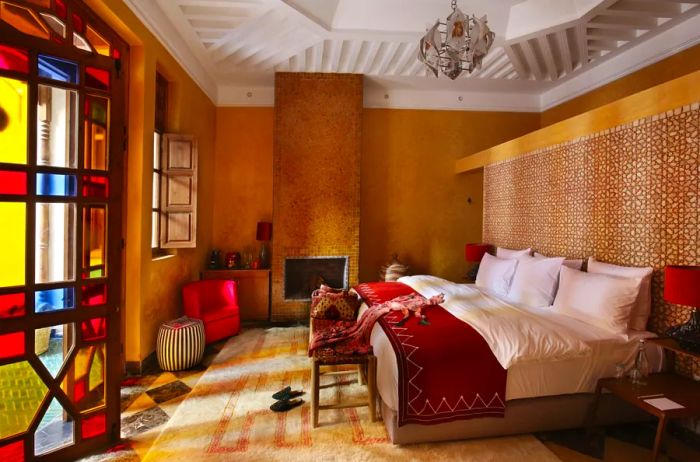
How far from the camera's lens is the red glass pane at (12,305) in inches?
74.3

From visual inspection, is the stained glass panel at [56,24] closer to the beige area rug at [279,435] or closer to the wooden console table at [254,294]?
the beige area rug at [279,435]

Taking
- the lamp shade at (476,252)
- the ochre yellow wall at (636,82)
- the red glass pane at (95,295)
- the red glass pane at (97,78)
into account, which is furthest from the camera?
the lamp shade at (476,252)

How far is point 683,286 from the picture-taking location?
2133 millimetres

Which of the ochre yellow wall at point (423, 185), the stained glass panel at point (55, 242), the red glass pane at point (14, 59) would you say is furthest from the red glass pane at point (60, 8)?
the ochre yellow wall at point (423, 185)

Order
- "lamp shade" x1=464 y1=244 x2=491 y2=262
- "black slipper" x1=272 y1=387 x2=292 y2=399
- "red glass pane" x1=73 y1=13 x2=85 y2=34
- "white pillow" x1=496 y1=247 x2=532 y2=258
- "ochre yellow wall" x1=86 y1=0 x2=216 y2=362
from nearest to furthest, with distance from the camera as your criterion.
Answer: "red glass pane" x1=73 y1=13 x2=85 y2=34 < "black slipper" x1=272 y1=387 x2=292 y2=399 < "ochre yellow wall" x1=86 y1=0 x2=216 y2=362 < "white pillow" x1=496 y1=247 x2=532 y2=258 < "lamp shade" x1=464 y1=244 x2=491 y2=262

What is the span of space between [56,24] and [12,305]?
1888 mm

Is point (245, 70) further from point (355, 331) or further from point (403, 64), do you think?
point (355, 331)

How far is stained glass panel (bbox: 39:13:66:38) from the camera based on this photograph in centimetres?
228

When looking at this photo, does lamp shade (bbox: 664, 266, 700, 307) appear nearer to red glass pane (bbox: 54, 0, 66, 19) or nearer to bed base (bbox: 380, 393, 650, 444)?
bed base (bbox: 380, 393, 650, 444)

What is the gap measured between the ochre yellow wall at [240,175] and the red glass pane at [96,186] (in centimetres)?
348

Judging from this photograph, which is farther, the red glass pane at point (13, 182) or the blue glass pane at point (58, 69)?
the blue glass pane at point (58, 69)

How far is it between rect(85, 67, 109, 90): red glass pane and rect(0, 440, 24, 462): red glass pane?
7.27ft

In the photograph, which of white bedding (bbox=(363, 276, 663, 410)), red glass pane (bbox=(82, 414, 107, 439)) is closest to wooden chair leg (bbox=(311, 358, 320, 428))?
white bedding (bbox=(363, 276, 663, 410))

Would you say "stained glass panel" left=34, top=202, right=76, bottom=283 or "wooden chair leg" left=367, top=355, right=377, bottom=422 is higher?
"stained glass panel" left=34, top=202, right=76, bottom=283
